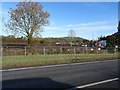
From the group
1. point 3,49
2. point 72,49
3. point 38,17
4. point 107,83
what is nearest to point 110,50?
point 72,49

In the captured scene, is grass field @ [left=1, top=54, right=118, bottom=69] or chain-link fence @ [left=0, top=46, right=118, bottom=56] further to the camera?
chain-link fence @ [left=0, top=46, right=118, bottom=56]

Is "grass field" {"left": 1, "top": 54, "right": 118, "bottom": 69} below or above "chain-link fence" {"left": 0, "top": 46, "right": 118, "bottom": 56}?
below

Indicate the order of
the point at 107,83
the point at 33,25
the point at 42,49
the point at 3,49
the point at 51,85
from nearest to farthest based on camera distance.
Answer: the point at 51,85, the point at 107,83, the point at 3,49, the point at 42,49, the point at 33,25

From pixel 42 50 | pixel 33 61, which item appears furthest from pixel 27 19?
pixel 33 61

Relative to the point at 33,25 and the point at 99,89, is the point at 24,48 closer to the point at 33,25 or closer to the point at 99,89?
the point at 33,25

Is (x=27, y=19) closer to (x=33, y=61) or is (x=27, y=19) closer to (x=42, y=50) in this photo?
(x=42, y=50)

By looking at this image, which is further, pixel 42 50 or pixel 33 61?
pixel 42 50

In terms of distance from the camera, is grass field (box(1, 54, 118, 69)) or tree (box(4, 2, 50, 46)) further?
tree (box(4, 2, 50, 46))

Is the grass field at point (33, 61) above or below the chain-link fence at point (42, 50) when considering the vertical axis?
below

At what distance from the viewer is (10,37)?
54562 mm

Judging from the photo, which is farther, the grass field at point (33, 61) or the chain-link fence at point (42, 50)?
the chain-link fence at point (42, 50)

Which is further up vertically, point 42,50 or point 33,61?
point 42,50

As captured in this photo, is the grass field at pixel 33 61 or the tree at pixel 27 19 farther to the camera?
the tree at pixel 27 19

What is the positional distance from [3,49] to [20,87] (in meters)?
28.3
